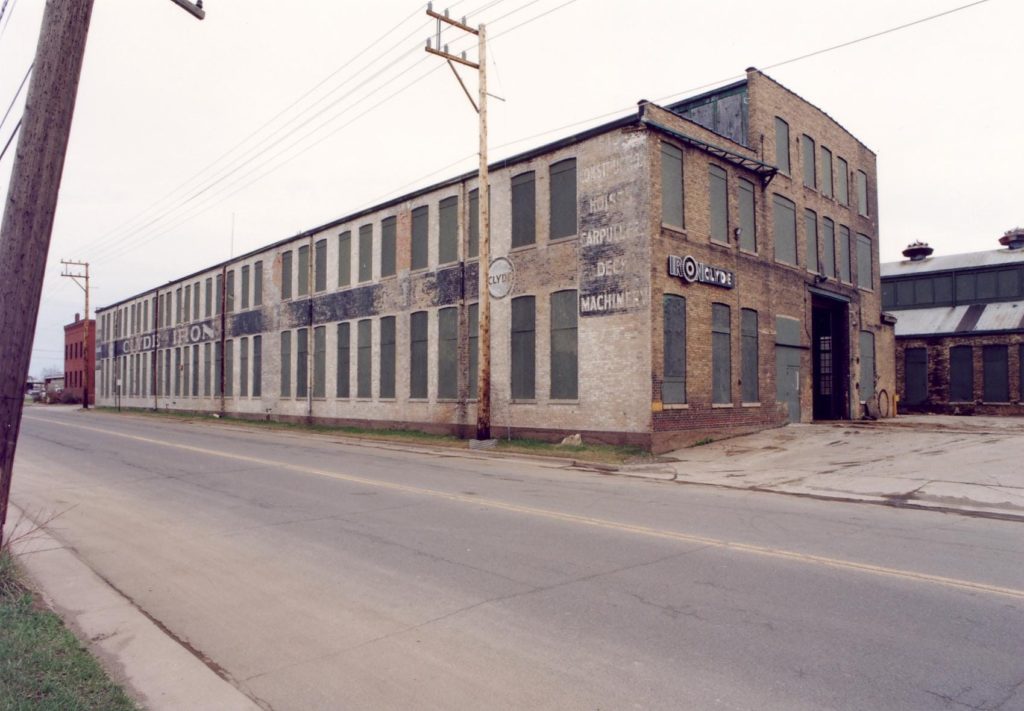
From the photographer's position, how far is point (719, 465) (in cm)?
1581

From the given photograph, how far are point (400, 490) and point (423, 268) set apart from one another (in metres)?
16.0

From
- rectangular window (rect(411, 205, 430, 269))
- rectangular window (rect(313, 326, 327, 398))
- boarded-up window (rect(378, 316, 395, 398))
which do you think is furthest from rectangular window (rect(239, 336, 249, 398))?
rectangular window (rect(411, 205, 430, 269))

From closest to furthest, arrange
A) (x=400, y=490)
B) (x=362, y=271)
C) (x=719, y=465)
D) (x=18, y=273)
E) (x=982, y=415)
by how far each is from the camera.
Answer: (x=18, y=273) < (x=400, y=490) < (x=719, y=465) < (x=362, y=271) < (x=982, y=415)

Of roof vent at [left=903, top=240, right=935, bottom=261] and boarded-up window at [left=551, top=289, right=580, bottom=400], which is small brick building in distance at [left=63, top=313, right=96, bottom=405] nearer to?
boarded-up window at [left=551, top=289, right=580, bottom=400]

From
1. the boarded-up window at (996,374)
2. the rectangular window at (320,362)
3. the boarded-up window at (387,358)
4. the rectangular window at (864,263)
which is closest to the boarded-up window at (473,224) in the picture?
the boarded-up window at (387,358)

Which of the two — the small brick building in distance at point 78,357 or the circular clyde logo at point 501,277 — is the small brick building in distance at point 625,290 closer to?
the circular clyde logo at point 501,277

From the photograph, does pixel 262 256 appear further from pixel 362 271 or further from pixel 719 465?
pixel 719 465

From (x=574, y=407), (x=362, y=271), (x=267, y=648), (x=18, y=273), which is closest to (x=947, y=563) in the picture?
(x=267, y=648)

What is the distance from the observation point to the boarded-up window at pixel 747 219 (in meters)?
22.1

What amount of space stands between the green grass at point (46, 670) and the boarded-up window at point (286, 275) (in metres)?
31.4

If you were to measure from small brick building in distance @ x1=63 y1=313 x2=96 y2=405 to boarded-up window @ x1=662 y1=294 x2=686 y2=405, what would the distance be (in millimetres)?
66123

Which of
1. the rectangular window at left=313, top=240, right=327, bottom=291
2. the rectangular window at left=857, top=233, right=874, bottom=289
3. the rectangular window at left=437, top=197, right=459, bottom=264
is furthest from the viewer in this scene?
the rectangular window at left=313, top=240, right=327, bottom=291

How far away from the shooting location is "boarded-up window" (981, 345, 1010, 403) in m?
31.9

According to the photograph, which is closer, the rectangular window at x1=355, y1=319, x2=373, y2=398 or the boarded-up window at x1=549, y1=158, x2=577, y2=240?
the boarded-up window at x1=549, y1=158, x2=577, y2=240
